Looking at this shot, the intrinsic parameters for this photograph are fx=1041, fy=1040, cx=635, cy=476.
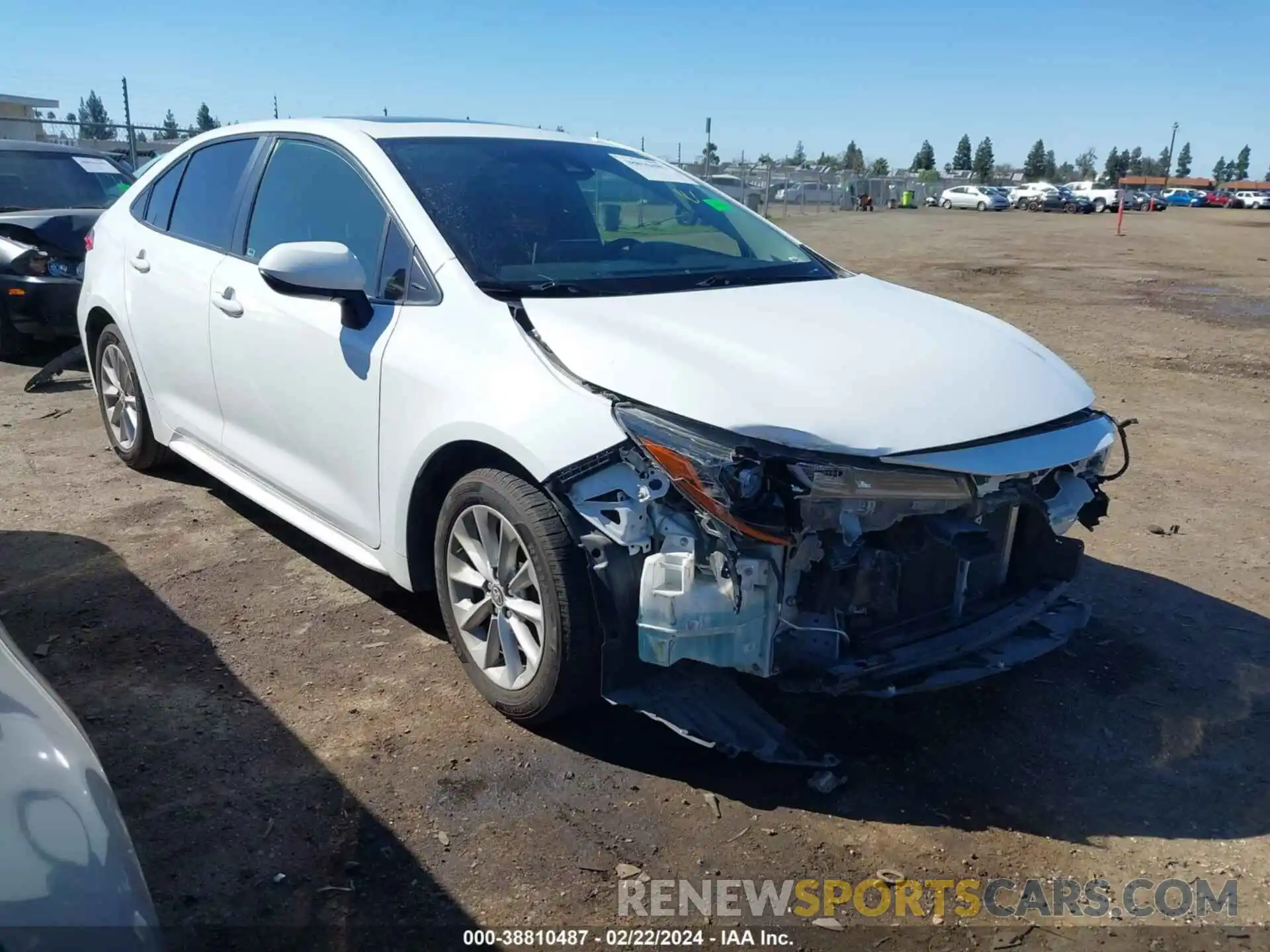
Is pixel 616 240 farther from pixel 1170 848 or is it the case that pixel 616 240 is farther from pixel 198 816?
pixel 1170 848

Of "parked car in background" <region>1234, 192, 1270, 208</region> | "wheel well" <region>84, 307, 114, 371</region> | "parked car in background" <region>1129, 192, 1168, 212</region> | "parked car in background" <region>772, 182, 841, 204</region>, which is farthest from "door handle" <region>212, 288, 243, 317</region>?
"parked car in background" <region>1234, 192, 1270, 208</region>

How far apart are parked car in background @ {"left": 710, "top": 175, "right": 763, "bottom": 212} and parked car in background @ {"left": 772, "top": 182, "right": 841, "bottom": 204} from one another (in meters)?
3.15

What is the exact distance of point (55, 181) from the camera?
365 inches

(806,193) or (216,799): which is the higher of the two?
(806,193)

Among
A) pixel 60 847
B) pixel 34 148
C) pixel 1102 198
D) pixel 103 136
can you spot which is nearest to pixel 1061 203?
pixel 1102 198

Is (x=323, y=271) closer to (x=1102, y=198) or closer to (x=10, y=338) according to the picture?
(x=10, y=338)

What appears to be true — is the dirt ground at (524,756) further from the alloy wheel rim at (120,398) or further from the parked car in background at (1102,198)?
the parked car in background at (1102,198)

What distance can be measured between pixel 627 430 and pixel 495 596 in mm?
794

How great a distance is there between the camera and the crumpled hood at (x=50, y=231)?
7.95 meters

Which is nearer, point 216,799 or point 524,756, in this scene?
point 216,799

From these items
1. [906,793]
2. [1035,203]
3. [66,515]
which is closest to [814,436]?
[906,793]

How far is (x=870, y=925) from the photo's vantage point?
8.32 feet

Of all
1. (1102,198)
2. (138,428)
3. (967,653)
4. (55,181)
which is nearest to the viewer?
(967,653)

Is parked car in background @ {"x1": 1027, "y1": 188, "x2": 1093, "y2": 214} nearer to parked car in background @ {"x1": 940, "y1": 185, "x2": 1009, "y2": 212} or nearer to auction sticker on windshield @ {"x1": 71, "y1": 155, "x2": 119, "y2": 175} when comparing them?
parked car in background @ {"x1": 940, "y1": 185, "x2": 1009, "y2": 212}
